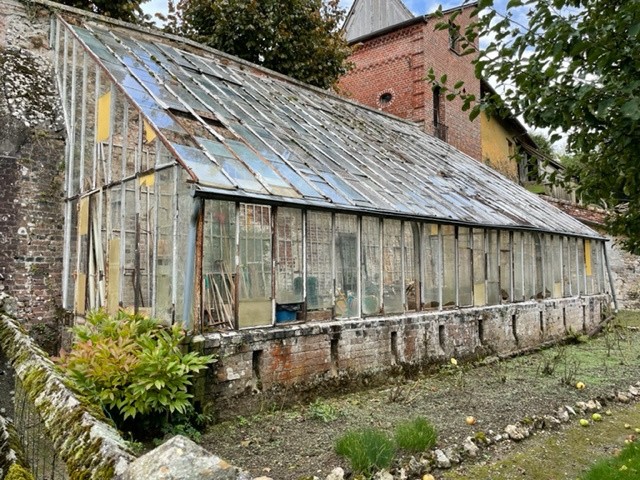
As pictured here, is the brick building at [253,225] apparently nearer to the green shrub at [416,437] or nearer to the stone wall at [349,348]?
the stone wall at [349,348]

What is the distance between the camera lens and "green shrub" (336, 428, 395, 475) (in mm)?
5207

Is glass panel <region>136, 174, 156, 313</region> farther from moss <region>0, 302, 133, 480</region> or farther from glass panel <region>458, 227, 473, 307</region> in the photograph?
glass panel <region>458, 227, 473, 307</region>

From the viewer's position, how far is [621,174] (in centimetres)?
458

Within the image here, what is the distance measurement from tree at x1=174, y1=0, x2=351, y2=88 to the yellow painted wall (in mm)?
9851

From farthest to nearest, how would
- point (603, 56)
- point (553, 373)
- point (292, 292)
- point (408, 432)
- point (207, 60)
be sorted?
point (207, 60)
point (553, 373)
point (292, 292)
point (408, 432)
point (603, 56)

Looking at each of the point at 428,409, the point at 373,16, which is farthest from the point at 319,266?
the point at 373,16

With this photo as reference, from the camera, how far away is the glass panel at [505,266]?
43.3 feet

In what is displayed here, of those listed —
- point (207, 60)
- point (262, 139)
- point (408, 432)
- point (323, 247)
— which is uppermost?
point (207, 60)

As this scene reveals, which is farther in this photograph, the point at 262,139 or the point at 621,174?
the point at 262,139

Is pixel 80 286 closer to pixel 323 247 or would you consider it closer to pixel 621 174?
pixel 323 247

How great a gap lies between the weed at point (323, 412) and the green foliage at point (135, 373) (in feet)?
6.28

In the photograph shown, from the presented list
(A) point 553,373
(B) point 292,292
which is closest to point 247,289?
(B) point 292,292

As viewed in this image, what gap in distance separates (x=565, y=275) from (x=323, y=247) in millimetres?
10813

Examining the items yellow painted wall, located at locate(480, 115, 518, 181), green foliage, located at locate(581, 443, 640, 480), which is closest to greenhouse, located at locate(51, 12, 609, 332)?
green foliage, located at locate(581, 443, 640, 480)
